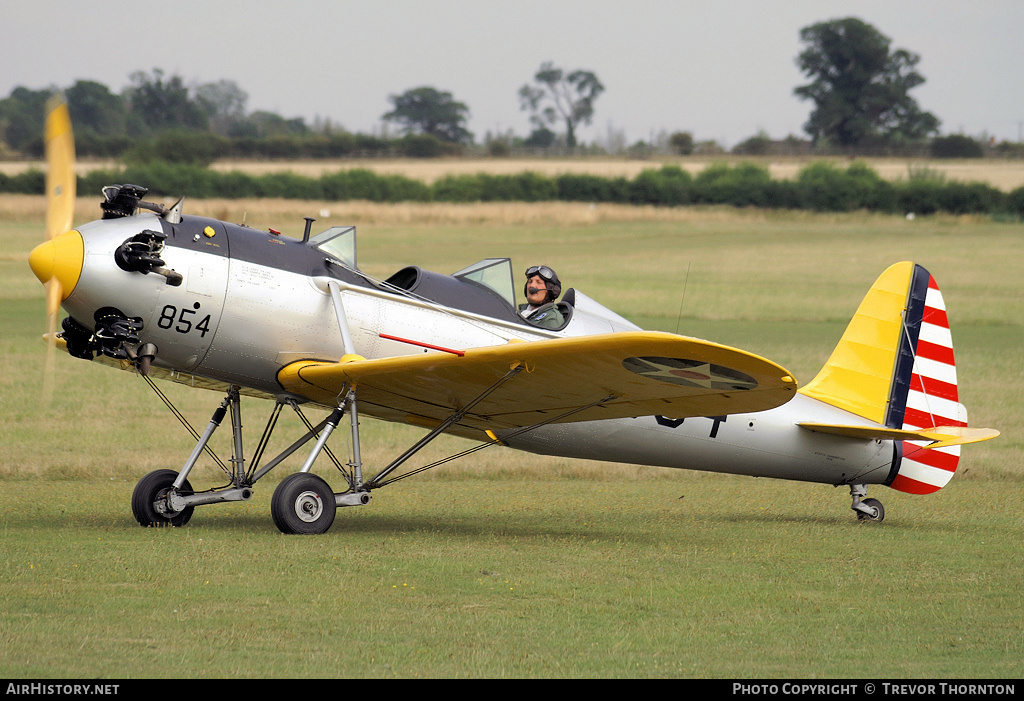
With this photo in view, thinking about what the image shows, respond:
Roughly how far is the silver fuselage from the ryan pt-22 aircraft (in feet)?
0.05

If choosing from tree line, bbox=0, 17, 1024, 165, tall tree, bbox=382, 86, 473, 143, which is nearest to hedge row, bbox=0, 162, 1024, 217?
tree line, bbox=0, 17, 1024, 165

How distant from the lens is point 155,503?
31.0 ft

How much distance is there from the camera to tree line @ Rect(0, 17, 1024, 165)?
6881 cm

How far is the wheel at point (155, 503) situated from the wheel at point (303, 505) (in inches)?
47.1

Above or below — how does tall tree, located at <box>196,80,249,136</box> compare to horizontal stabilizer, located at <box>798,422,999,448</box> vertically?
above

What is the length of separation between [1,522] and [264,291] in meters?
3.08

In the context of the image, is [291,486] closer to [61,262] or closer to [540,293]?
[61,262]

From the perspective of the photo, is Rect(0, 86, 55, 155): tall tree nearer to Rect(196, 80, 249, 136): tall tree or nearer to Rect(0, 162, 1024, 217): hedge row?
Rect(0, 162, 1024, 217): hedge row

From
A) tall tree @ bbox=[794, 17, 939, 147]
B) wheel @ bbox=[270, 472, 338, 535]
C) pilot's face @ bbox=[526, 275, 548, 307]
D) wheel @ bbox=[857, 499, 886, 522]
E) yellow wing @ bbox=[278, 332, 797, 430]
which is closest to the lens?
yellow wing @ bbox=[278, 332, 797, 430]

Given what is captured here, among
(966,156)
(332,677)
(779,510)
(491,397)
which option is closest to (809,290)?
(779,510)

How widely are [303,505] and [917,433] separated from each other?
5.28m

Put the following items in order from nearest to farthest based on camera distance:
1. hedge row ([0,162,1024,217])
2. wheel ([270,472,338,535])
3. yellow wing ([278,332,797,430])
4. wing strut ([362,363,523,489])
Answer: yellow wing ([278,332,797,430]) < wing strut ([362,363,523,489]) < wheel ([270,472,338,535]) < hedge row ([0,162,1024,217])

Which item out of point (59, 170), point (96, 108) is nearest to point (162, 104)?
point (96, 108)

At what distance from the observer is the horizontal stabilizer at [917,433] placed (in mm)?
9984
